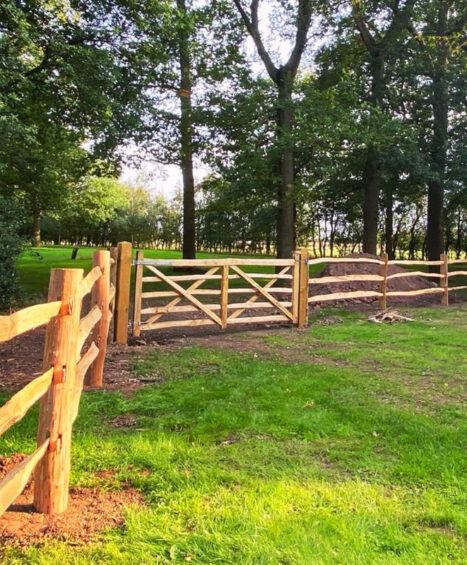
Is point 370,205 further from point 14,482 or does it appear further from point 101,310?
point 14,482

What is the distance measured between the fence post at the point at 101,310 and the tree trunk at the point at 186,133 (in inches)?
398

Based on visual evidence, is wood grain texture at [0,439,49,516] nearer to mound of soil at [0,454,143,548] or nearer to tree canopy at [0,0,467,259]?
mound of soil at [0,454,143,548]

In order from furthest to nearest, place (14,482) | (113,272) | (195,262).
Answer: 1. (195,262)
2. (113,272)
3. (14,482)

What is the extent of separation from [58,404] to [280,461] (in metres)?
1.70

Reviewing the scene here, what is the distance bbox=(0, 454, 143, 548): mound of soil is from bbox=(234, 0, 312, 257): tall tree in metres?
13.2

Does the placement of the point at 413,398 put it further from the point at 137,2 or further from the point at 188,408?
the point at 137,2

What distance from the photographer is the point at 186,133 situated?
1680 cm

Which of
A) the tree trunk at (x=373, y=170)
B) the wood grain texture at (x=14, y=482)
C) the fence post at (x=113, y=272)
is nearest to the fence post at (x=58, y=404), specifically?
the wood grain texture at (x=14, y=482)

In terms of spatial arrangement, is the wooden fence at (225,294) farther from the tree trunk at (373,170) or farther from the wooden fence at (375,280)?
A: the tree trunk at (373,170)

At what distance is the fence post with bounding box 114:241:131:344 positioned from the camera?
7.71m

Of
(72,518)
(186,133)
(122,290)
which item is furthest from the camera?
(186,133)

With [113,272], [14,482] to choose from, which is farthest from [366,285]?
[14,482]

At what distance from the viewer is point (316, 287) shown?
13688 millimetres

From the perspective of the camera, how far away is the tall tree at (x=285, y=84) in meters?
15.9
